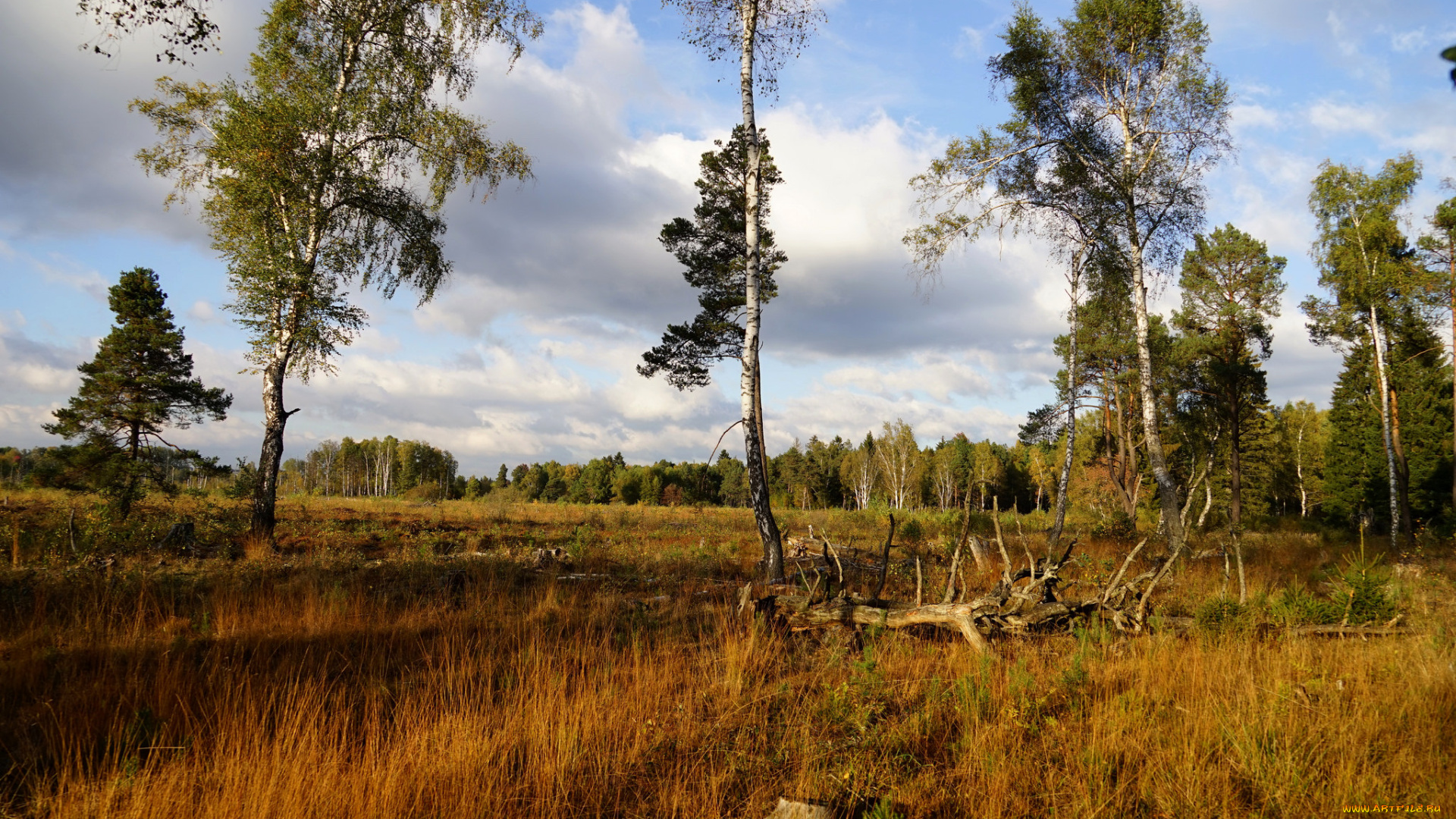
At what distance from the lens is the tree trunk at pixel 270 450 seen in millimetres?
10711

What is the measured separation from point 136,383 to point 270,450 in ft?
33.9

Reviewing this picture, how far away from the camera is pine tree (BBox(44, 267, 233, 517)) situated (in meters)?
15.2

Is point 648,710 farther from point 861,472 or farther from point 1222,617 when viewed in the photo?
point 861,472

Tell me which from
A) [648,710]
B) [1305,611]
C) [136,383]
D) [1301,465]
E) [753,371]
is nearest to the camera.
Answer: [648,710]

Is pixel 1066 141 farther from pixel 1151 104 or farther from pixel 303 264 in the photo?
pixel 303 264

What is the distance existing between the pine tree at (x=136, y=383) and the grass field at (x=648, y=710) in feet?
36.0

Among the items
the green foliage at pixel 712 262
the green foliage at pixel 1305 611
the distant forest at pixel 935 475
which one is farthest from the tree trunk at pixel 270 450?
the green foliage at pixel 1305 611

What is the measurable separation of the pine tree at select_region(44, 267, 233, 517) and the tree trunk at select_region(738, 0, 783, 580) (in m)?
14.4

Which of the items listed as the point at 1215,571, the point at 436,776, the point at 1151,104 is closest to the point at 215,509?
the point at 436,776

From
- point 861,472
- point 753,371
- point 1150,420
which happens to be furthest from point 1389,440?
point 861,472

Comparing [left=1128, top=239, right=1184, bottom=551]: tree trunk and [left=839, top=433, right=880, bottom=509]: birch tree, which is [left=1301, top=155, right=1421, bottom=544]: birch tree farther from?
[left=839, top=433, right=880, bottom=509]: birch tree

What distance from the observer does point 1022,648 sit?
556cm

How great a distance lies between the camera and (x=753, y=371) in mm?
8484

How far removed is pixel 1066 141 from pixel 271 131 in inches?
624
